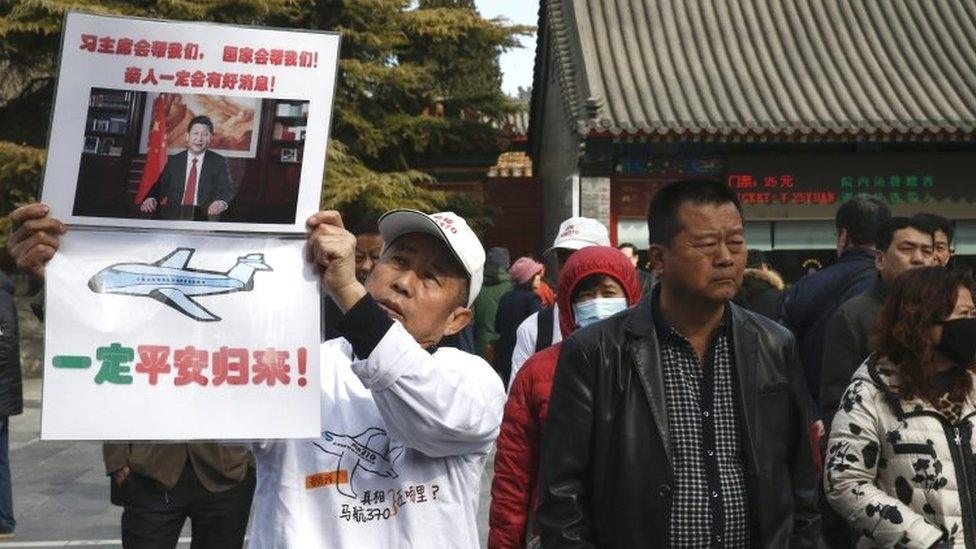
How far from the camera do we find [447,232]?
2639mm

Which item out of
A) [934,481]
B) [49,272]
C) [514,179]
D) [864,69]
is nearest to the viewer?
[49,272]

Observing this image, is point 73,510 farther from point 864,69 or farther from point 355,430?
point 864,69

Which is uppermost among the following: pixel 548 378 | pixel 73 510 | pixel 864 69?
pixel 864 69

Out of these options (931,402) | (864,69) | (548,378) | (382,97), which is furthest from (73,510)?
(864,69)

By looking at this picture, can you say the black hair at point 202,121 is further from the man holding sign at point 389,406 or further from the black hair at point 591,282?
the black hair at point 591,282

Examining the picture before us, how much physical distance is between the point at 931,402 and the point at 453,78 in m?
16.8

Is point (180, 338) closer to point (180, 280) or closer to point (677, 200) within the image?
point (180, 280)

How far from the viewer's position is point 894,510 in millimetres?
3635

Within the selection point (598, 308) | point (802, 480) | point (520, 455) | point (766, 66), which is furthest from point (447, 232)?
point (766, 66)

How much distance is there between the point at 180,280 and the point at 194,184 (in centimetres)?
18

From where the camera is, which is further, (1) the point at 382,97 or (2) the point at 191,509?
(1) the point at 382,97

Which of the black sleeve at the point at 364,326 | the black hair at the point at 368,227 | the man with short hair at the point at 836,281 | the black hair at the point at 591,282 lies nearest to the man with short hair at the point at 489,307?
the man with short hair at the point at 836,281

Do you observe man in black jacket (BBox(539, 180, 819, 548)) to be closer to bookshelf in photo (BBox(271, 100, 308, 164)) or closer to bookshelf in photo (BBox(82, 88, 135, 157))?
bookshelf in photo (BBox(271, 100, 308, 164))

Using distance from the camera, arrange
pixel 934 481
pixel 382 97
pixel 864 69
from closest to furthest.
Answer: pixel 934 481 → pixel 864 69 → pixel 382 97
